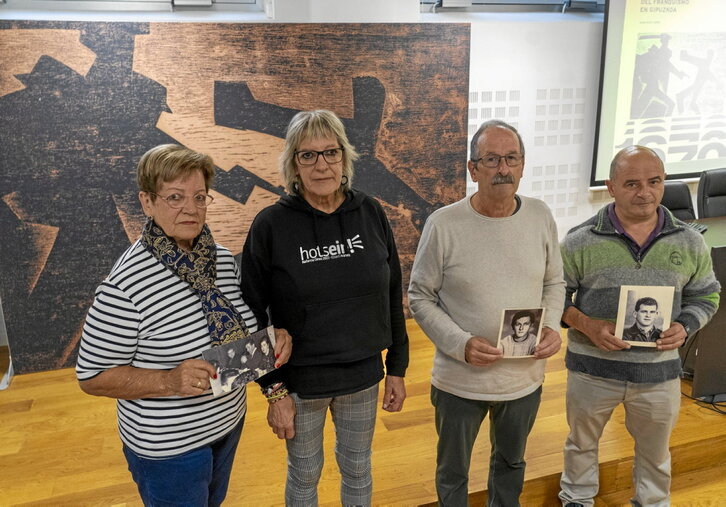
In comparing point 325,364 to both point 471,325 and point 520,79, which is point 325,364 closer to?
point 471,325

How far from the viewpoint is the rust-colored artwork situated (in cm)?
320

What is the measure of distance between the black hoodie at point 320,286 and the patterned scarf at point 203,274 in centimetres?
12

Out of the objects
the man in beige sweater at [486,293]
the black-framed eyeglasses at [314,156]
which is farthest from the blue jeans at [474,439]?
the black-framed eyeglasses at [314,156]

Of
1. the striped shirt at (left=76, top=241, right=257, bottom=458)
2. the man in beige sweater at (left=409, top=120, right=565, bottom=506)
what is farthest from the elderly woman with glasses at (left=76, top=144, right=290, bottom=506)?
the man in beige sweater at (left=409, top=120, right=565, bottom=506)

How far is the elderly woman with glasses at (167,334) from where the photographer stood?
1.36 metres

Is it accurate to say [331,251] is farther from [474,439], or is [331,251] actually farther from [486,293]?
[474,439]

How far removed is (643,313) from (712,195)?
2.52 meters

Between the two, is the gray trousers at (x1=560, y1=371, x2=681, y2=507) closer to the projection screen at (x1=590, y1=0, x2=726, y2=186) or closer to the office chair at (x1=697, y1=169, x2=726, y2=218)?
the office chair at (x1=697, y1=169, x2=726, y2=218)

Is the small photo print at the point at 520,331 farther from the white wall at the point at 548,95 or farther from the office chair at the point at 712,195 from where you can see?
the office chair at the point at 712,195

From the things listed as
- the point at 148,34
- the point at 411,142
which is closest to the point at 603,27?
the point at 411,142

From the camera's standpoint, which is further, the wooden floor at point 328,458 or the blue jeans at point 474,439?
the wooden floor at point 328,458

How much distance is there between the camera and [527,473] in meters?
2.43

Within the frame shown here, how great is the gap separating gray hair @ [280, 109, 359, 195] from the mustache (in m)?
0.42

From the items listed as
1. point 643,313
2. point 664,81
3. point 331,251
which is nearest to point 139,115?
point 331,251
